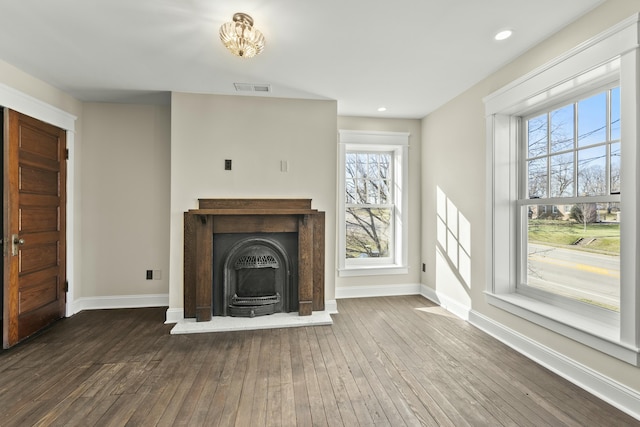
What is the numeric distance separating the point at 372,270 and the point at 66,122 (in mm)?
4067

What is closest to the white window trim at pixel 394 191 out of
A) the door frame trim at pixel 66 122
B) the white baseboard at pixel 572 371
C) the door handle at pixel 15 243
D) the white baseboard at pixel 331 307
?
the white baseboard at pixel 331 307

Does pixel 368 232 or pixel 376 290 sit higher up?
pixel 368 232

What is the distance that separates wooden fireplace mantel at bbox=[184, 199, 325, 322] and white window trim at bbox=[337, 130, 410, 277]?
31.1 inches

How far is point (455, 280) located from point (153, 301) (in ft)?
12.1

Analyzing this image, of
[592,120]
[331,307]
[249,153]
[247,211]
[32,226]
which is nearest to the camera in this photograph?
[592,120]

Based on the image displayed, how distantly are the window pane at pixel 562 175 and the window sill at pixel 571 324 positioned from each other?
3.08ft

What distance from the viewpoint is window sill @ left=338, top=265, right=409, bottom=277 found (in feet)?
13.8

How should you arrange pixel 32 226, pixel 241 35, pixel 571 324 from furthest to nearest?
pixel 32 226 < pixel 571 324 < pixel 241 35

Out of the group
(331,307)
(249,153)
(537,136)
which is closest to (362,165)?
→ (249,153)

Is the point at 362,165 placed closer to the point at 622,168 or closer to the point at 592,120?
the point at 592,120

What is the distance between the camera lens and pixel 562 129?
2.49m

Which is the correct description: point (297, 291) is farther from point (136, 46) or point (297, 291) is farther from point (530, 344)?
point (136, 46)

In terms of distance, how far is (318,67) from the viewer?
2783mm

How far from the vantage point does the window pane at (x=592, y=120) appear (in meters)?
2.17
